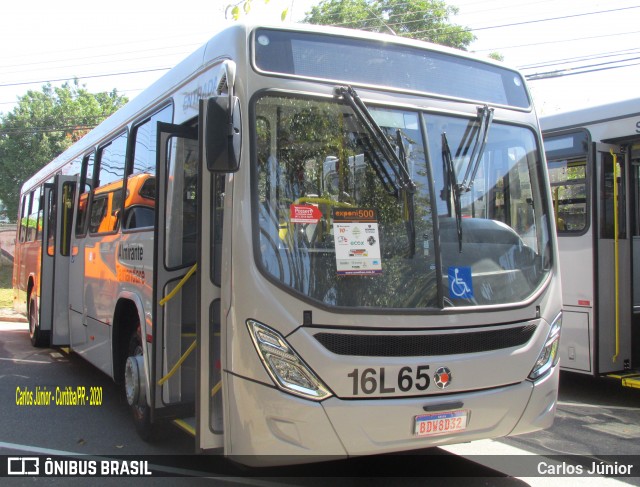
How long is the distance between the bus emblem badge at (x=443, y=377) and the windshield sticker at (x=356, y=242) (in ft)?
2.35

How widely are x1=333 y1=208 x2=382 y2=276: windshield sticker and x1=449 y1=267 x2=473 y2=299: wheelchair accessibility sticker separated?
50cm

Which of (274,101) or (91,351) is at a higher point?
(274,101)

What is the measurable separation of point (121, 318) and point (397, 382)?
3.34m

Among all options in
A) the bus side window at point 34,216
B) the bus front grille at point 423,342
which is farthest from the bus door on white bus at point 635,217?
the bus side window at point 34,216

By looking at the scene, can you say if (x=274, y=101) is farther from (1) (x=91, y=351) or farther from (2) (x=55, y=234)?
(2) (x=55, y=234)

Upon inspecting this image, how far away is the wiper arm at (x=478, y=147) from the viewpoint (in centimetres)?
421

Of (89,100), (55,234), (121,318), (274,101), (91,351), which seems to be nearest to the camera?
(274,101)

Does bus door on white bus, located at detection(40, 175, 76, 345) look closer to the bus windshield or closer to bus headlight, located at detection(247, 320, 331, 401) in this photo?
the bus windshield

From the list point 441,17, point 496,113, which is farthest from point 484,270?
point 441,17

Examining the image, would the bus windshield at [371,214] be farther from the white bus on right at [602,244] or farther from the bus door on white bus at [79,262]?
the bus door on white bus at [79,262]

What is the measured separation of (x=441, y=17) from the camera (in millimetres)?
21031

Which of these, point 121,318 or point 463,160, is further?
point 121,318

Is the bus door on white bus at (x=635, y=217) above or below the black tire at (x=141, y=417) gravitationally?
above

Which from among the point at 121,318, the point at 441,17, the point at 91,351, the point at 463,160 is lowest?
the point at 91,351
